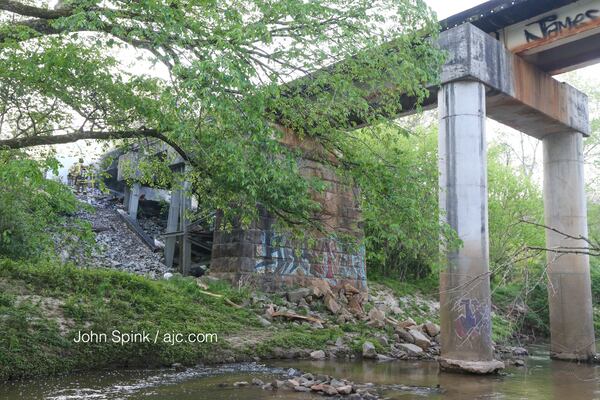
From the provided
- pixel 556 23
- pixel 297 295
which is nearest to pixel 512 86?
pixel 556 23

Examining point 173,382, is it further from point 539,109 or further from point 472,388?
point 539,109

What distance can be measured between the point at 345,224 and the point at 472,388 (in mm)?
7847

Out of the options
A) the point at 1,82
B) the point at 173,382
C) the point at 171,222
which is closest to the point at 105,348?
the point at 173,382

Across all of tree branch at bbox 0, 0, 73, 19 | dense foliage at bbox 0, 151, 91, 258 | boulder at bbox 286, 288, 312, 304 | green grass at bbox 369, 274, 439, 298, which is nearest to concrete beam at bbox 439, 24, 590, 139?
tree branch at bbox 0, 0, 73, 19

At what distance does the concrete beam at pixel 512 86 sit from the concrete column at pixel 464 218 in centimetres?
37

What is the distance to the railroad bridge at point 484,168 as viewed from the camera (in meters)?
9.59

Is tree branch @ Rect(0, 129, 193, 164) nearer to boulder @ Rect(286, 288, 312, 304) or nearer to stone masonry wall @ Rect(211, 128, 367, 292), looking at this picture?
stone masonry wall @ Rect(211, 128, 367, 292)

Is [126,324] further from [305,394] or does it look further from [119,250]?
[119,250]

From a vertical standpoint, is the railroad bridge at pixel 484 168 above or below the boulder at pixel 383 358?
above

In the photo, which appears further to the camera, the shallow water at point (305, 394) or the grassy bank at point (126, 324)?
the grassy bank at point (126, 324)

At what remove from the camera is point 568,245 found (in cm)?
1264

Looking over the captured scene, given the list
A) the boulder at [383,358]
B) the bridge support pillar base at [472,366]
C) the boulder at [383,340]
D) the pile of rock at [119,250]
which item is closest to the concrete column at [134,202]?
the pile of rock at [119,250]

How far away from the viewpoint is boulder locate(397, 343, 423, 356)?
1098 centimetres

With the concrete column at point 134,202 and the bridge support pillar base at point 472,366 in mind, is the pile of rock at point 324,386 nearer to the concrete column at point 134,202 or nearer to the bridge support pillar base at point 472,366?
the bridge support pillar base at point 472,366
